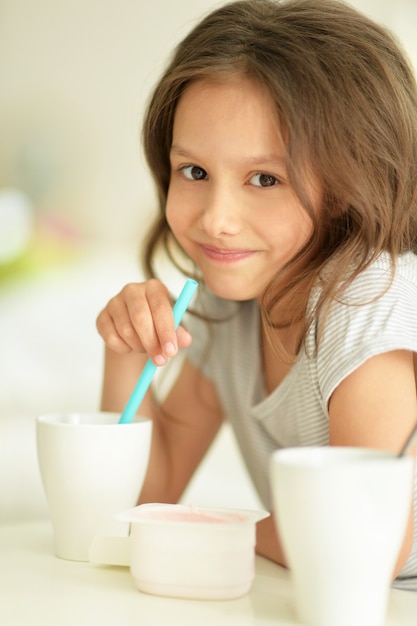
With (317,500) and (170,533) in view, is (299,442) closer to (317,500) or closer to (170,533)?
(170,533)

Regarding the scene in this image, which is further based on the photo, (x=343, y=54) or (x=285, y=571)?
(x=343, y=54)

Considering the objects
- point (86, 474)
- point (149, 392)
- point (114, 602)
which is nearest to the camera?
point (114, 602)

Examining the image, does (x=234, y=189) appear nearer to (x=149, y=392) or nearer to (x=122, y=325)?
(x=122, y=325)

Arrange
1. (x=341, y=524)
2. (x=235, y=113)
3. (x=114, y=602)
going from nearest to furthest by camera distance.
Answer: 1. (x=341, y=524)
2. (x=114, y=602)
3. (x=235, y=113)

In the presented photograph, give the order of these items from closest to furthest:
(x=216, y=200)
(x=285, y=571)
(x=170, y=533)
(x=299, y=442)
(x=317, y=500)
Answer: (x=317, y=500) → (x=170, y=533) → (x=285, y=571) → (x=216, y=200) → (x=299, y=442)

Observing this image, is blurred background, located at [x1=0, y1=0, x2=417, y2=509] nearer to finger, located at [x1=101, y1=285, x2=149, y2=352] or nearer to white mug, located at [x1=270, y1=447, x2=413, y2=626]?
finger, located at [x1=101, y1=285, x2=149, y2=352]

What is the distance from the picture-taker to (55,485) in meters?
0.71

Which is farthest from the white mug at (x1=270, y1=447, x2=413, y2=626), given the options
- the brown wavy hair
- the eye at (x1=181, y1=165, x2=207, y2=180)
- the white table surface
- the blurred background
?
the blurred background

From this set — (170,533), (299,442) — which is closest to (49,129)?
(299,442)

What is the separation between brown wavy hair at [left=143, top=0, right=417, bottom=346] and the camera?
0.80 meters

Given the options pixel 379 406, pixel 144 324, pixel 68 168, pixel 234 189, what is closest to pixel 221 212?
pixel 234 189

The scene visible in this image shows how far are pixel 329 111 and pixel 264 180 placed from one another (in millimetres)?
90

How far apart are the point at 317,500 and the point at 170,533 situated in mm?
Answer: 165

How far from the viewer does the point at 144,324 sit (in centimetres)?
81
